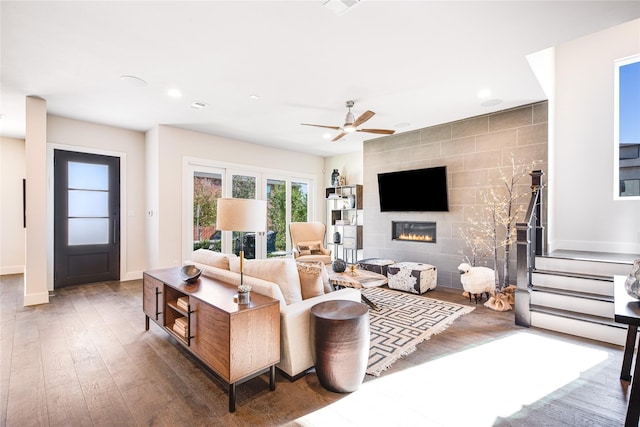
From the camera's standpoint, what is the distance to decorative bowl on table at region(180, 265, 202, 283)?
2567mm

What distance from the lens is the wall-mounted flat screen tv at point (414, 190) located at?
5059 millimetres

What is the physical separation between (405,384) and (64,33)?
3.95 meters

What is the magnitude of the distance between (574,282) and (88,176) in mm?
7219

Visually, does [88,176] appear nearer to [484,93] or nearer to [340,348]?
[340,348]

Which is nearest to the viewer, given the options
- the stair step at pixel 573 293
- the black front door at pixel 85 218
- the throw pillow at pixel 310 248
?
the stair step at pixel 573 293

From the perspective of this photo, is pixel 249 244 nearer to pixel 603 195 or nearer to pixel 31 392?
pixel 31 392

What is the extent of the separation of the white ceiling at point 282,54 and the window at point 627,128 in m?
1.39

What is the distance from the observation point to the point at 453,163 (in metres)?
4.98

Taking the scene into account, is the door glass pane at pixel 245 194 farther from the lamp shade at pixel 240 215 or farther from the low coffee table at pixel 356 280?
the lamp shade at pixel 240 215

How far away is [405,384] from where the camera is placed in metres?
2.12

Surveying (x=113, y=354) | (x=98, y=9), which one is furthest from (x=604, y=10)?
(x=113, y=354)

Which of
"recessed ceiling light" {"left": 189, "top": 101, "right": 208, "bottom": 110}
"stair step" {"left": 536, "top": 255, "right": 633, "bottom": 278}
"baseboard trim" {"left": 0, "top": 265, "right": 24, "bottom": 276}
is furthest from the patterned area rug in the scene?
"baseboard trim" {"left": 0, "top": 265, "right": 24, "bottom": 276}

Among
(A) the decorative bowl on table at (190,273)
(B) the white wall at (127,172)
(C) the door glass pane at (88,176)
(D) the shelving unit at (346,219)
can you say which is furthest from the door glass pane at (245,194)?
(A) the decorative bowl on table at (190,273)

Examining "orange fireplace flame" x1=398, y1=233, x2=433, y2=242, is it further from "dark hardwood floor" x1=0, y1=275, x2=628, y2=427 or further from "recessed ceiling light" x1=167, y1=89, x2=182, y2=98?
"recessed ceiling light" x1=167, y1=89, x2=182, y2=98
